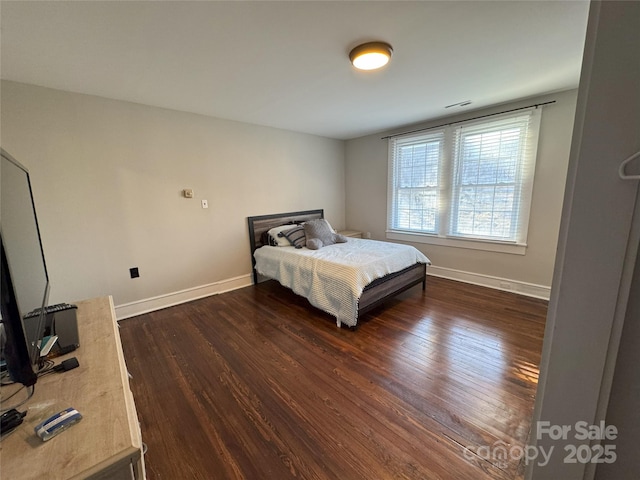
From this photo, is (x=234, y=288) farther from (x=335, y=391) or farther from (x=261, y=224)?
(x=335, y=391)

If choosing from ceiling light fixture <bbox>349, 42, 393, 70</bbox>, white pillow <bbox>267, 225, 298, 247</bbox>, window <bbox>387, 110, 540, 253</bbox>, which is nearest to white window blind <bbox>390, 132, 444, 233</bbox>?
window <bbox>387, 110, 540, 253</bbox>

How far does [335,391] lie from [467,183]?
3.15 metres

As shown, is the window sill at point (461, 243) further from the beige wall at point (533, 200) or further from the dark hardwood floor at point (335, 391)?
the dark hardwood floor at point (335, 391)

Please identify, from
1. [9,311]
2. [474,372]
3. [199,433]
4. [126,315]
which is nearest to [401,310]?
[474,372]

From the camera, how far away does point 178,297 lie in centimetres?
320

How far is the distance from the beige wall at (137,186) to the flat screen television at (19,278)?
55.7 inches

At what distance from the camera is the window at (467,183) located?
3053 mm

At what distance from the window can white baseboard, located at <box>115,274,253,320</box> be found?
2.75 m

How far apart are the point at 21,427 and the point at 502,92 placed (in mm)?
4013

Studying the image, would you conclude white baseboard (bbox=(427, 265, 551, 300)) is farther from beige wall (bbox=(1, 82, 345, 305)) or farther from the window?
beige wall (bbox=(1, 82, 345, 305))

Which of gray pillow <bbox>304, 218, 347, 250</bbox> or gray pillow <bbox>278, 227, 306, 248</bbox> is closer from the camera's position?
gray pillow <bbox>304, 218, 347, 250</bbox>

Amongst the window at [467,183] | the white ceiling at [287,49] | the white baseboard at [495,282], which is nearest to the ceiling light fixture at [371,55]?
the white ceiling at [287,49]

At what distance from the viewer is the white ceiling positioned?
142 centimetres

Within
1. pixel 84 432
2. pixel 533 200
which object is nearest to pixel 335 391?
pixel 84 432
